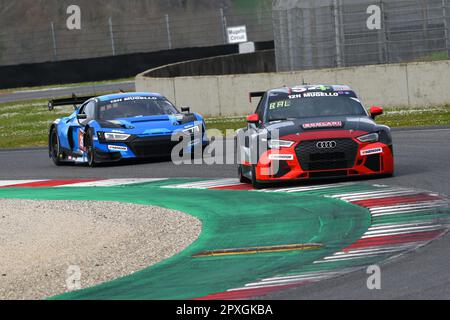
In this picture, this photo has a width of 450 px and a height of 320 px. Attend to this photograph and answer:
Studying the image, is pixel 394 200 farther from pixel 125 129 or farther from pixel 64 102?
pixel 64 102

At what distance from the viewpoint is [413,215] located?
1144 cm

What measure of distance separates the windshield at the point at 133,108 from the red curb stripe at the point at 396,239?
10178mm

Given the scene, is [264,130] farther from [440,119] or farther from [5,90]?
[5,90]

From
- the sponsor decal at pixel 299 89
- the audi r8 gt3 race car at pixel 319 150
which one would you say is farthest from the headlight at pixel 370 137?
the sponsor decal at pixel 299 89

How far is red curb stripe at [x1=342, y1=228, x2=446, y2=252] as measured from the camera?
387 inches

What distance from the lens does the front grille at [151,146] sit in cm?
1920

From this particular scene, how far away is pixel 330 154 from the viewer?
47.5 ft

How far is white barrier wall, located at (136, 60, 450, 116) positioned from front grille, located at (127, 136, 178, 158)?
23.4 feet

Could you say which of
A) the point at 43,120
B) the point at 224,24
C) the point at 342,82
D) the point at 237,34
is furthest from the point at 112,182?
the point at 237,34

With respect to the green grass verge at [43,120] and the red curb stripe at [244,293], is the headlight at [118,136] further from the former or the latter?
the red curb stripe at [244,293]

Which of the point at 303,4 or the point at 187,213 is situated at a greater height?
the point at 303,4

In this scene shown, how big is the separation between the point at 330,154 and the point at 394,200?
189 centimetres

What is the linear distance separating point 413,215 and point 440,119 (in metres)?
13.4
